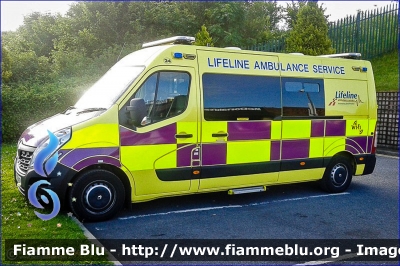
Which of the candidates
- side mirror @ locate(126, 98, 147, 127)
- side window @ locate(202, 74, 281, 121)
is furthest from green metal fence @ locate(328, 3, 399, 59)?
side mirror @ locate(126, 98, 147, 127)

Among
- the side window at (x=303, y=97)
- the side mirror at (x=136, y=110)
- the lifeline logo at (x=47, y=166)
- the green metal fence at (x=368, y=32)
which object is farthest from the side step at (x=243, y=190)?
the green metal fence at (x=368, y=32)

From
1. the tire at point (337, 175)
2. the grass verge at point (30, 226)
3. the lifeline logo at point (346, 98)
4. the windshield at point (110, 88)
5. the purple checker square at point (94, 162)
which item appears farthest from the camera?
the tire at point (337, 175)

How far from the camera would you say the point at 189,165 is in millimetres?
6117

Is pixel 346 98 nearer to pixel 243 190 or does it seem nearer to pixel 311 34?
pixel 243 190

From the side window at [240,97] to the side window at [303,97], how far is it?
180 mm

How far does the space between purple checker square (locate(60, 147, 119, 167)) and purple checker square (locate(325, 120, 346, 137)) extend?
3.94 meters

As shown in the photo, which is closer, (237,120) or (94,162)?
(94,162)

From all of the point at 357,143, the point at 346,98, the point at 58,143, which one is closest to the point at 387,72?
the point at 357,143

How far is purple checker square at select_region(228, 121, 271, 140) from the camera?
21.0 ft

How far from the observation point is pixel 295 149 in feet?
23.3

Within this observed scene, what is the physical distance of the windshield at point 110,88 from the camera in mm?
5758

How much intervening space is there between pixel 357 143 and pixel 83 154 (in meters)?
5.19

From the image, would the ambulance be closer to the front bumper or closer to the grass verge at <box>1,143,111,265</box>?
the front bumper

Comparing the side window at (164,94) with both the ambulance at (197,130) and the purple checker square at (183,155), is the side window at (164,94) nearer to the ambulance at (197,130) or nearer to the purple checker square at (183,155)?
the ambulance at (197,130)
